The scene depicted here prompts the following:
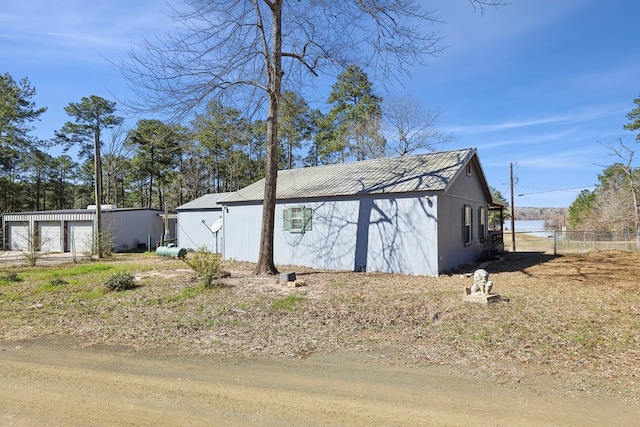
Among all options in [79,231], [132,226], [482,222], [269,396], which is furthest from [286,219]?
[79,231]

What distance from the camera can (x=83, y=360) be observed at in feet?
15.1

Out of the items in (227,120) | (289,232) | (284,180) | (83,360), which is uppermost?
(227,120)

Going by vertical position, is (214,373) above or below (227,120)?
below

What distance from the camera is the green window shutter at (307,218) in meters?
13.5

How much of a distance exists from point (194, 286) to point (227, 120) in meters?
5.48

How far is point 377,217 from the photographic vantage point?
39.3 feet

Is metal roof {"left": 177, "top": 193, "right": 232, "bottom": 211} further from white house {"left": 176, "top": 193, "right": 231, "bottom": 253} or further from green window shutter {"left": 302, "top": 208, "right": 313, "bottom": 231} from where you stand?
green window shutter {"left": 302, "top": 208, "right": 313, "bottom": 231}

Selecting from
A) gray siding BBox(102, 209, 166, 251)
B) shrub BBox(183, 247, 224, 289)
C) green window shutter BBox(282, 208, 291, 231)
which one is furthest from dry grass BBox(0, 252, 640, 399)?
gray siding BBox(102, 209, 166, 251)

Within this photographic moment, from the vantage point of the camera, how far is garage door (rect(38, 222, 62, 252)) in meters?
23.7

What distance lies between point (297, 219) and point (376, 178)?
326 centimetres

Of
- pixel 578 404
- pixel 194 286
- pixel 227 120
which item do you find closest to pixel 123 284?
pixel 194 286

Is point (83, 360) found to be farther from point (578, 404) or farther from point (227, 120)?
point (227, 120)

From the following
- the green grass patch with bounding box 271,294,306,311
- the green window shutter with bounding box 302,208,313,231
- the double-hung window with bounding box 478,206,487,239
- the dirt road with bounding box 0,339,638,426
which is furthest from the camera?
the double-hung window with bounding box 478,206,487,239

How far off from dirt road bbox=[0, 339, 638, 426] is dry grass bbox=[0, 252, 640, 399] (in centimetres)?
40
